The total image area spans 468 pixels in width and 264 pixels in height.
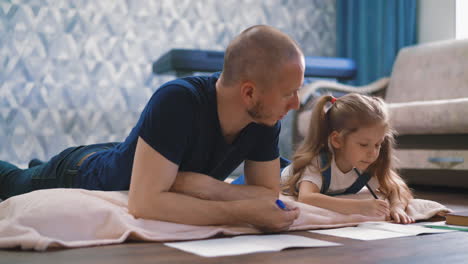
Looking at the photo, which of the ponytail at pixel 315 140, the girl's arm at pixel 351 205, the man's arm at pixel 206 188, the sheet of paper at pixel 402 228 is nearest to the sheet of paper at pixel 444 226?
the sheet of paper at pixel 402 228

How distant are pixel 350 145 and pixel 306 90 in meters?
1.73

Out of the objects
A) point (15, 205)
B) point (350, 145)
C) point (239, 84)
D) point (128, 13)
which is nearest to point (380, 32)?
point (128, 13)

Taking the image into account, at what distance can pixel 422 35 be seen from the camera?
3.97 metres

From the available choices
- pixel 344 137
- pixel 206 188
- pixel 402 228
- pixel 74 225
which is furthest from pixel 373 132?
pixel 74 225

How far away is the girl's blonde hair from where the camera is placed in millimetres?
1776

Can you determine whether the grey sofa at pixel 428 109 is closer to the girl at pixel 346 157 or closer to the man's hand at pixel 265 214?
the girl at pixel 346 157

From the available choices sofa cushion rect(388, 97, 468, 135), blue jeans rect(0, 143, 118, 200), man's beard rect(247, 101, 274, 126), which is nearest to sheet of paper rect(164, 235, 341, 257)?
man's beard rect(247, 101, 274, 126)

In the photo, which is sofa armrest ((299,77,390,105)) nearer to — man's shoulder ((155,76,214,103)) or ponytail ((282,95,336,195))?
ponytail ((282,95,336,195))

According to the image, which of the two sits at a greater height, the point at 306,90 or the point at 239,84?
the point at 239,84

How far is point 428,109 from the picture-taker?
275 cm

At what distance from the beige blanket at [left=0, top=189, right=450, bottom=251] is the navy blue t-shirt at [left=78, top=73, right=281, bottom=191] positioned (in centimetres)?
15

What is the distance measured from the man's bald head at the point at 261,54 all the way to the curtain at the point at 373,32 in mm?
3028

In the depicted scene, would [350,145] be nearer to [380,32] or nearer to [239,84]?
[239,84]

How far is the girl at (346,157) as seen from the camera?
173 cm
